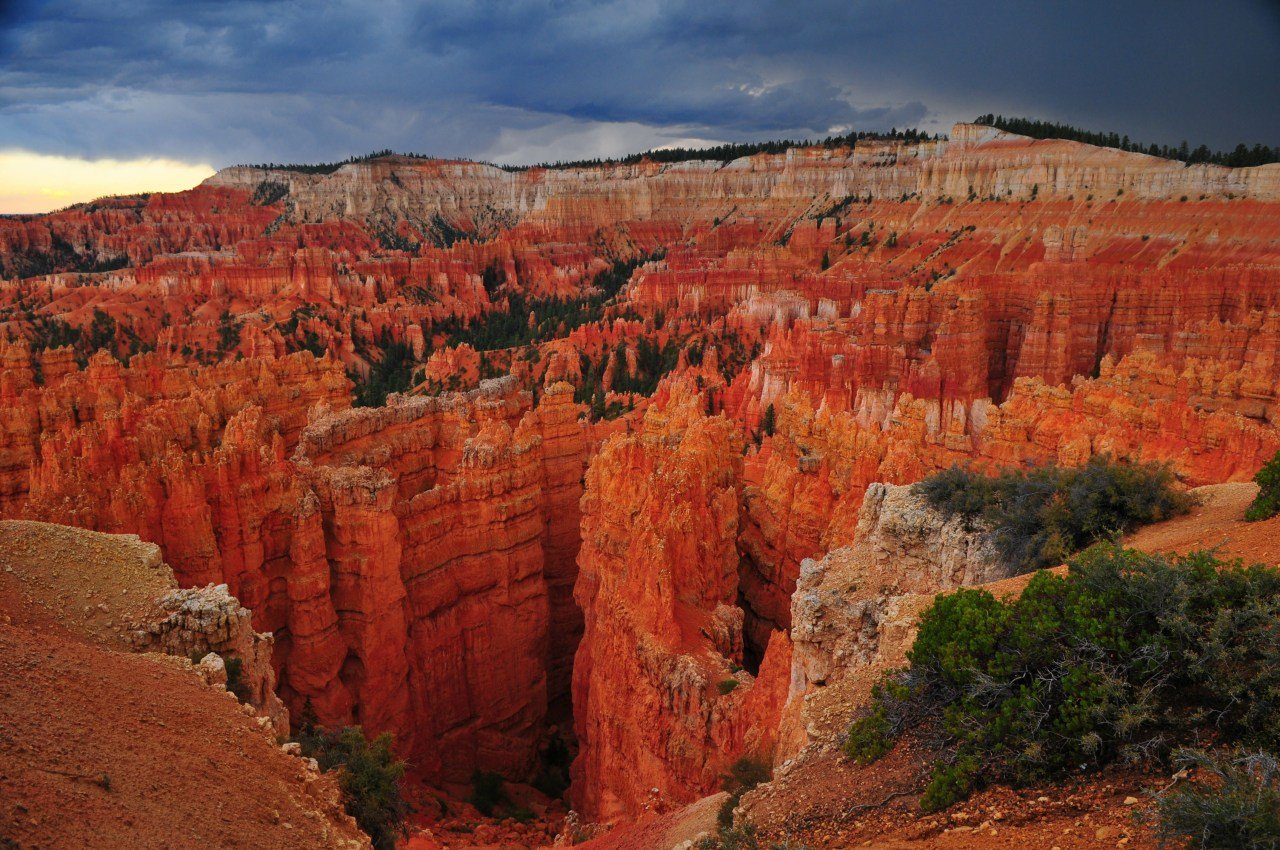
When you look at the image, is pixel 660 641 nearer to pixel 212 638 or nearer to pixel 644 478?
pixel 644 478

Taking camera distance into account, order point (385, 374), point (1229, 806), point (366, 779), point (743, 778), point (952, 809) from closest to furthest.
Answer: point (1229, 806) < point (952, 809) < point (366, 779) < point (743, 778) < point (385, 374)

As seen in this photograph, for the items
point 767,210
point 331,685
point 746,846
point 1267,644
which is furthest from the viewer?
point 767,210

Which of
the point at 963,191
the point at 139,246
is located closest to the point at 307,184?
the point at 139,246

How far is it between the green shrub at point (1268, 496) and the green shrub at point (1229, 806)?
4.78m

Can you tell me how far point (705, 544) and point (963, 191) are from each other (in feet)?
250

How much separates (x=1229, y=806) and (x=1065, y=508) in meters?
7.03

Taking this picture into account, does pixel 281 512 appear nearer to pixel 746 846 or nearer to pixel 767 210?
pixel 746 846

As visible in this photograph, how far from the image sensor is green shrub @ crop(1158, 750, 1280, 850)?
151 inches

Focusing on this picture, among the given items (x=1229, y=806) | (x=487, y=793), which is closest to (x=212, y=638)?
(x=1229, y=806)

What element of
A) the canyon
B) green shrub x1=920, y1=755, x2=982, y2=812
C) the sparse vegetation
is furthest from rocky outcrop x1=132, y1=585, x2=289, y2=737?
the sparse vegetation

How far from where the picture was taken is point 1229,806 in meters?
3.96

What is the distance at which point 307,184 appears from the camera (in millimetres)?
138750

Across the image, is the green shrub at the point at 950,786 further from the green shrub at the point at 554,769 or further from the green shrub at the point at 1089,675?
the green shrub at the point at 554,769

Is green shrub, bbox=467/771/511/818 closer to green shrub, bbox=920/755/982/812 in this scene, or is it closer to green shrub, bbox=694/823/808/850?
green shrub, bbox=694/823/808/850
